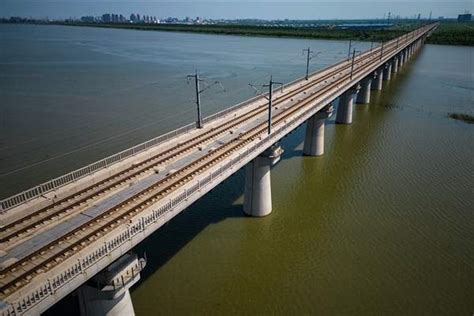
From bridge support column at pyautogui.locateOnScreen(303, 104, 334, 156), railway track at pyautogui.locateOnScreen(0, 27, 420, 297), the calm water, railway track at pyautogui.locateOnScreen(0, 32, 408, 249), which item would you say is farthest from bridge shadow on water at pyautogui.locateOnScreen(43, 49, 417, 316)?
bridge support column at pyautogui.locateOnScreen(303, 104, 334, 156)

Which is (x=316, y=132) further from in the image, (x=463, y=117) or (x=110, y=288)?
(x=463, y=117)

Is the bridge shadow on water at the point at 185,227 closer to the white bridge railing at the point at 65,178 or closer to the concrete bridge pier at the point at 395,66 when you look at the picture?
the white bridge railing at the point at 65,178

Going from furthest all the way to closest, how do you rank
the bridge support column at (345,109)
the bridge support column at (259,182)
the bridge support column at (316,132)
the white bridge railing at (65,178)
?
the bridge support column at (345,109) < the bridge support column at (316,132) < the bridge support column at (259,182) < the white bridge railing at (65,178)

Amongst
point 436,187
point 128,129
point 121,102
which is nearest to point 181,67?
point 121,102

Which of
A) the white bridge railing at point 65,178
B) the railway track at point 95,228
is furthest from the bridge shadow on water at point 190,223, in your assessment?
the white bridge railing at point 65,178

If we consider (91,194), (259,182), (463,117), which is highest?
(91,194)

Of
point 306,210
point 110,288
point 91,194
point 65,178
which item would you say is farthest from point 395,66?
point 110,288
